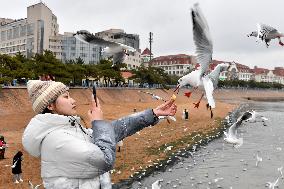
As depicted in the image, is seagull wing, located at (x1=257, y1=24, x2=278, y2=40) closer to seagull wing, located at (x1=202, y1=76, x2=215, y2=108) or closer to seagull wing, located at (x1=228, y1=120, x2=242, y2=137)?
seagull wing, located at (x1=202, y1=76, x2=215, y2=108)

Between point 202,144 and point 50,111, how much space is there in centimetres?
2921

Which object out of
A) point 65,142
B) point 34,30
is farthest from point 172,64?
point 65,142

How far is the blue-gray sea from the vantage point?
19891mm

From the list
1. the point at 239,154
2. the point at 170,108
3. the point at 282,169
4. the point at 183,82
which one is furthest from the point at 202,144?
the point at 170,108

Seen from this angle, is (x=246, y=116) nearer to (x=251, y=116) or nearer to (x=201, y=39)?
(x=251, y=116)

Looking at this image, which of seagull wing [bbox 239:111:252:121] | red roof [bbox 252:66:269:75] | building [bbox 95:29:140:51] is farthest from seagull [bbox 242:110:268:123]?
red roof [bbox 252:66:269:75]

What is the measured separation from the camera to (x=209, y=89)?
5.84 m

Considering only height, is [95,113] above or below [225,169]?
above

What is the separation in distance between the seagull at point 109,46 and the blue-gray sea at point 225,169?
1367cm

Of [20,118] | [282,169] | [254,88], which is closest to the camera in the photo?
[282,169]

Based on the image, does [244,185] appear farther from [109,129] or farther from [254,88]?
[254,88]

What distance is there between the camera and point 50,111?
3.33 m

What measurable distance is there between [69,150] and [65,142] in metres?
0.07

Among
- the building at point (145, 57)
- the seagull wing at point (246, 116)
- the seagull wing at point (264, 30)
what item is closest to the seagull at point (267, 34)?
the seagull wing at point (264, 30)
